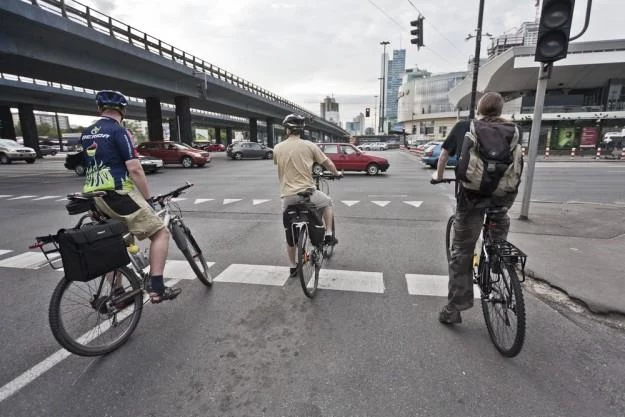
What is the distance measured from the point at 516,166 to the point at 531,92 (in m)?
55.1

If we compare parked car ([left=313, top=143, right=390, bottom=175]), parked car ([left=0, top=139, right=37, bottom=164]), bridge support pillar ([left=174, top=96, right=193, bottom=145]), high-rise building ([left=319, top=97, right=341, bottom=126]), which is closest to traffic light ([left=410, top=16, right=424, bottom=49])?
parked car ([left=313, top=143, right=390, bottom=175])

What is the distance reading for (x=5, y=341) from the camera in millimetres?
2990

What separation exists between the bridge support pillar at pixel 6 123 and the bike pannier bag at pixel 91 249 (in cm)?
4756

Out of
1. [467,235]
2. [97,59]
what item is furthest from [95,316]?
[97,59]

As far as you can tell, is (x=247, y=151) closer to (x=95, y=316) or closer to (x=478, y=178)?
(x=95, y=316)

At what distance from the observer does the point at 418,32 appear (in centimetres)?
1396

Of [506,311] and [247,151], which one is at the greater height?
[247,151]

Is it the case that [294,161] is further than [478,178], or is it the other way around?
[294,161]

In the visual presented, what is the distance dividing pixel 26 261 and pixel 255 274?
347 centimetres

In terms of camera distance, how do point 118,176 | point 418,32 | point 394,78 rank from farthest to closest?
1. point 394,78
2. point 418,32
3. point 118,176

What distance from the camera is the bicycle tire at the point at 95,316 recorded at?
264 centimetres

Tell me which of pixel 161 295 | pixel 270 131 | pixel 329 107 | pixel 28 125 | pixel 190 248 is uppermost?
pixel 329 107

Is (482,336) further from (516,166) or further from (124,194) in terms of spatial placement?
(124,194)

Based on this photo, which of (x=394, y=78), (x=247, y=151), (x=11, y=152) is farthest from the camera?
(x=394, y=78)
